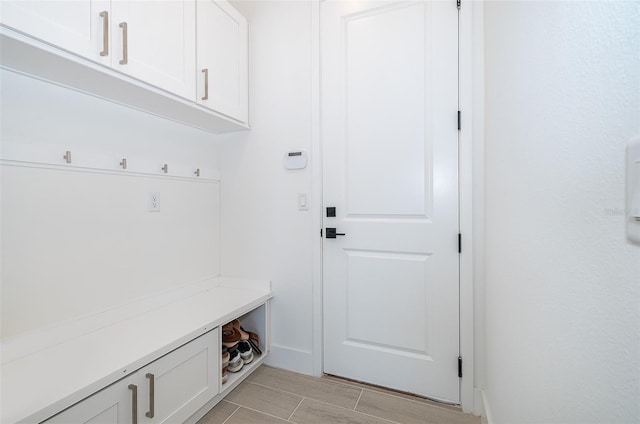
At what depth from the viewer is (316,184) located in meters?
1.80

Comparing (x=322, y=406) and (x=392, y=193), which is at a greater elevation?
A: (x=392, y=193)

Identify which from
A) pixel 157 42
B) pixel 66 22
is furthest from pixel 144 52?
pixel 66 22

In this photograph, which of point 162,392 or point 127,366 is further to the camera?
point 162,392

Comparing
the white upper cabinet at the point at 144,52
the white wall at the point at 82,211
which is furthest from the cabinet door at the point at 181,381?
the white upper cabinet at the point at 144,52

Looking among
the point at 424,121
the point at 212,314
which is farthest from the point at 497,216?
the point at 212,314

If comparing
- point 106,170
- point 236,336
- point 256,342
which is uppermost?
point 106,170

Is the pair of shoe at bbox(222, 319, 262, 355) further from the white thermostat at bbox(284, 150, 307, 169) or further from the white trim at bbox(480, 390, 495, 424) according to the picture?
the white trim at bbox(480, 390, 495, 424)

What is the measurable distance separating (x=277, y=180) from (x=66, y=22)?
1.21 m

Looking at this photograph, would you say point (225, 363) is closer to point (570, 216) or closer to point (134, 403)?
point (134, 403)

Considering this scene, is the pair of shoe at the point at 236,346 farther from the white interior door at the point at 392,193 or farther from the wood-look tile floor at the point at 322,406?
the white interior door at the point at 392,193

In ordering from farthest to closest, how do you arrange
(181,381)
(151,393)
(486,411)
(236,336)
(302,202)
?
(302,202) < (236,336) < (486,411) < (181,381) < (151,393)

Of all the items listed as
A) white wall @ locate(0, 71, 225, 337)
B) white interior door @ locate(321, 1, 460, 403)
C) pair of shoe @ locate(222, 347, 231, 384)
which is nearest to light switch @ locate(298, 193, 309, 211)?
white interior door @ locate(321, 1, 460, 403)

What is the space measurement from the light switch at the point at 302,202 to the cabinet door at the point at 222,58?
0.69 m

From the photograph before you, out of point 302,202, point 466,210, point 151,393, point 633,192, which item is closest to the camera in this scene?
point 633,192
